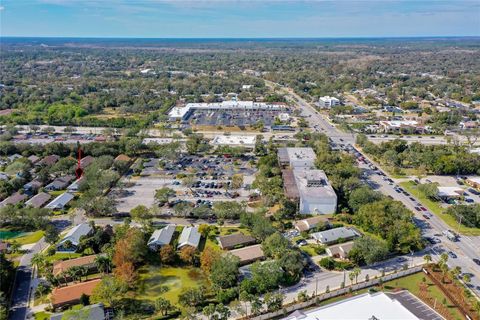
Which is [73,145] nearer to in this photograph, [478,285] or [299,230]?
[299,230]

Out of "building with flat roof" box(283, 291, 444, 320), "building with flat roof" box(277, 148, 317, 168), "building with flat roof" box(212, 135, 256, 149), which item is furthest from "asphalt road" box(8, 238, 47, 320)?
"building with flat roof" box(212, 135, 256, 149)

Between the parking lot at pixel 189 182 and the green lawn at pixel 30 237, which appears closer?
the green lawn at pixel 30 237

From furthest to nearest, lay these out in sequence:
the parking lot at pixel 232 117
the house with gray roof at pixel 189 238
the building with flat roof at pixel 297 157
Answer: the parking lot at pixel 232 117 → the building with flat roof at pixel 297 157 → the house with gray roof at pixel 189 238

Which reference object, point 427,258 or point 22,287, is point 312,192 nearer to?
point 427,258

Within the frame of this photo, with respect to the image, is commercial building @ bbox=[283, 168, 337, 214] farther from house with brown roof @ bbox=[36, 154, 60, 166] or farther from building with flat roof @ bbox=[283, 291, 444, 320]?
house with brown roof @ bbox=[36, 154, 60, 166]

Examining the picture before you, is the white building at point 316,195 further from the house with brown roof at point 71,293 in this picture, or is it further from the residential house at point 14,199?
the residential house at point 14,199

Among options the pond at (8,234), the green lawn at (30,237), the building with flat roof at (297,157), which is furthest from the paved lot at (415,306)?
the pond at (8,234)

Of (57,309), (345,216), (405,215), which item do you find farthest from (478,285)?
(57,309)
